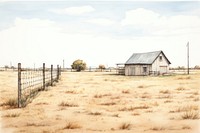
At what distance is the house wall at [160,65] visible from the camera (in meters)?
52.4

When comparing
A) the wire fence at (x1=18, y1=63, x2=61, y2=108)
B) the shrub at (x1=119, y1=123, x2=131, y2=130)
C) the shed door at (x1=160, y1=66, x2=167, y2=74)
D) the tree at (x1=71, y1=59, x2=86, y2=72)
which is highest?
the tree at (x1=71, y1=59, x2=86, y2=72)

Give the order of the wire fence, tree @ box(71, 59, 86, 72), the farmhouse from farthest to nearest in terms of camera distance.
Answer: tree @ box(71, 59, 86, 72)
the farmhouse
the wire fence

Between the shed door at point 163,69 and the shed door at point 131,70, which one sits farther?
the shed door at point 131,70

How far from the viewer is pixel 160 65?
5309cm

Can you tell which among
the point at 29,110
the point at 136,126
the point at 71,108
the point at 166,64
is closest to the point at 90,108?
the point at 71,108

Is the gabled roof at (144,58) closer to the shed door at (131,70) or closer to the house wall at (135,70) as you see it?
the house wall at (135,70)

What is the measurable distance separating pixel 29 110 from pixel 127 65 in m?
45.2

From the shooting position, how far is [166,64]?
53938 millimetres

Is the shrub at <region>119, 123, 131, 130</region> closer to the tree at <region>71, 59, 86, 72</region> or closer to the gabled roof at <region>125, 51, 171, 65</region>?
the gabled roof at <region>125, 51, 171, 65</region>

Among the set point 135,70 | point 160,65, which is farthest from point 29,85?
point 160,65

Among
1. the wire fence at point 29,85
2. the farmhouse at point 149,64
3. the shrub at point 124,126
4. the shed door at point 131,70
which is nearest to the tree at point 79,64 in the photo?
the farmhouse at point 149,64

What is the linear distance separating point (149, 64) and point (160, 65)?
7.64ft

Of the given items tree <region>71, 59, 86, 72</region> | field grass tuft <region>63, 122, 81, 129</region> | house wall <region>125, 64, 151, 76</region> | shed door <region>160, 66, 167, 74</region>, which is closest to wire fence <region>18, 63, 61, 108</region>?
field grass tuft <region>63, 122, 81, 129</region>

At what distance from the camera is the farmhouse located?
5212 centimetres
